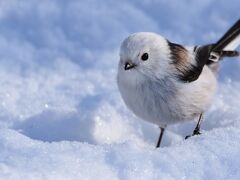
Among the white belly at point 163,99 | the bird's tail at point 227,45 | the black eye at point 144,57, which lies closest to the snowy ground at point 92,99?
the white belly at point 163,99

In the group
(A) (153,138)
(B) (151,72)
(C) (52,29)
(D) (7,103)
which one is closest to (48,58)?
(C) (52,29)

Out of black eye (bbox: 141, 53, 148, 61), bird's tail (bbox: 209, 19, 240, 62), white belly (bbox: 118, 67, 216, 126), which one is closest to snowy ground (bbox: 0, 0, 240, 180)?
white belly (bbox: 118, 67, 216, 126)

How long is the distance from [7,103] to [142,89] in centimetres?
139

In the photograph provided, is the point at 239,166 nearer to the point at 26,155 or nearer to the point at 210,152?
the point at 210,152

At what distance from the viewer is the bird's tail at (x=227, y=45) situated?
16.2 feet

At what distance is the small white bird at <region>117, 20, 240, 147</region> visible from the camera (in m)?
4.28

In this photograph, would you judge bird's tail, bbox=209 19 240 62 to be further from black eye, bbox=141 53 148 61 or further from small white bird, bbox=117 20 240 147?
black eye, bbox=141 53 148 61

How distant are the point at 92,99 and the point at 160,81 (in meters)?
1.11

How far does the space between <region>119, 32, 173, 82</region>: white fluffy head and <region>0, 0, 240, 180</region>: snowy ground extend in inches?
19.6

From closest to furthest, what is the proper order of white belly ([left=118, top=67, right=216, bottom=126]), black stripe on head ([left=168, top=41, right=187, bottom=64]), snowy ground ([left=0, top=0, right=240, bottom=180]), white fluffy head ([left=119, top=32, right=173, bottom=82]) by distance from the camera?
1. snowy ground ([left=0, top=0, right=240, bottom=180])
2. white fluffy head ([left=119, top=32, right=173, bottom=82])
3. white belly ([left=118, top=67, right=216, bottom=126])
4. black stripe on head ([left=168, top=41, right=187, bottom=64])

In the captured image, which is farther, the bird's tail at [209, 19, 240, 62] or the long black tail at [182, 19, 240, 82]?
the bird's tail at [209, 19, 240, 62]

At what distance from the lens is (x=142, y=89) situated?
14.2 feet

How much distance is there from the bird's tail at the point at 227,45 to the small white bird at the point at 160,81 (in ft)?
1.04

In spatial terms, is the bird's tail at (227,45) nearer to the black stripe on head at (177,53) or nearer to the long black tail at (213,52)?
the long black tail at (213,52)
